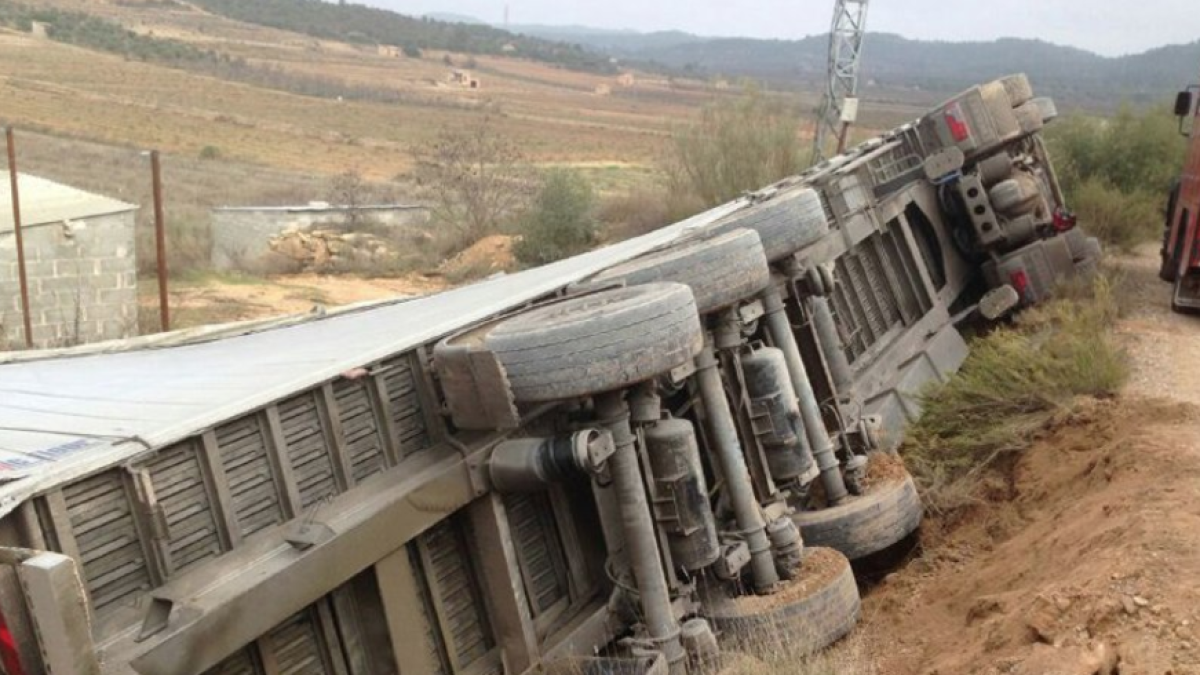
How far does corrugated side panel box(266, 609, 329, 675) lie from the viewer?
3.83 meters

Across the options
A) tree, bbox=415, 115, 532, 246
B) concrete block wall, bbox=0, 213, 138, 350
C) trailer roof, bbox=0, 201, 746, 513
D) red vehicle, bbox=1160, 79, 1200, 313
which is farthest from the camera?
tree, bbox=415, 115, 532, 246

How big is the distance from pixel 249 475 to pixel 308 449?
0.27 meters

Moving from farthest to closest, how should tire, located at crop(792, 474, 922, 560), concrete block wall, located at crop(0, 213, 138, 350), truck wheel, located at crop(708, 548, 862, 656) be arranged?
1. concrete block wall, located at crop(0, 213, 138, 350)
2. tire, located at crop(792, 474, 922, 560)
3. truck wheel, located at crop(708, 548, 862, 656)

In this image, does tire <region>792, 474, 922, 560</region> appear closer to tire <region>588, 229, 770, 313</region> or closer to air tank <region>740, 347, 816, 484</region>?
air tank <region>740, 347, 816, 484</region>

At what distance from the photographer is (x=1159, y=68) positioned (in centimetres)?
18100

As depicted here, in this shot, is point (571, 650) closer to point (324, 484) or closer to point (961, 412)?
point (324, 484)

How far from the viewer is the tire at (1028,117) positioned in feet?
36.5

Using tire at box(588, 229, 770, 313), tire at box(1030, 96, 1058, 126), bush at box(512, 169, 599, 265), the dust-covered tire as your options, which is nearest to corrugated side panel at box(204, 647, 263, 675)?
tire at box(588, 229, 770, 313)

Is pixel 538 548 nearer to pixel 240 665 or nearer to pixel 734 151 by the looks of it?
pixel 240 665

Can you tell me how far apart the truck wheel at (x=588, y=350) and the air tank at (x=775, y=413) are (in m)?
1.49

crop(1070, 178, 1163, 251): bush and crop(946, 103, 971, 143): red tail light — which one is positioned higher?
crop(946, 103, 971, 143): red tail light

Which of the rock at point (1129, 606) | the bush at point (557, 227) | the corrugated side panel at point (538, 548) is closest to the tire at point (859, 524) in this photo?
the corrugated side panel at point (538, 548)

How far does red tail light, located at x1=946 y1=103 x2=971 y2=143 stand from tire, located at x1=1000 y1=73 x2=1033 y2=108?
2.11 ft

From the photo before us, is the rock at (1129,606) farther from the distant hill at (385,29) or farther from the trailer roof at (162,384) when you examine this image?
the distant hill at (385,29)
